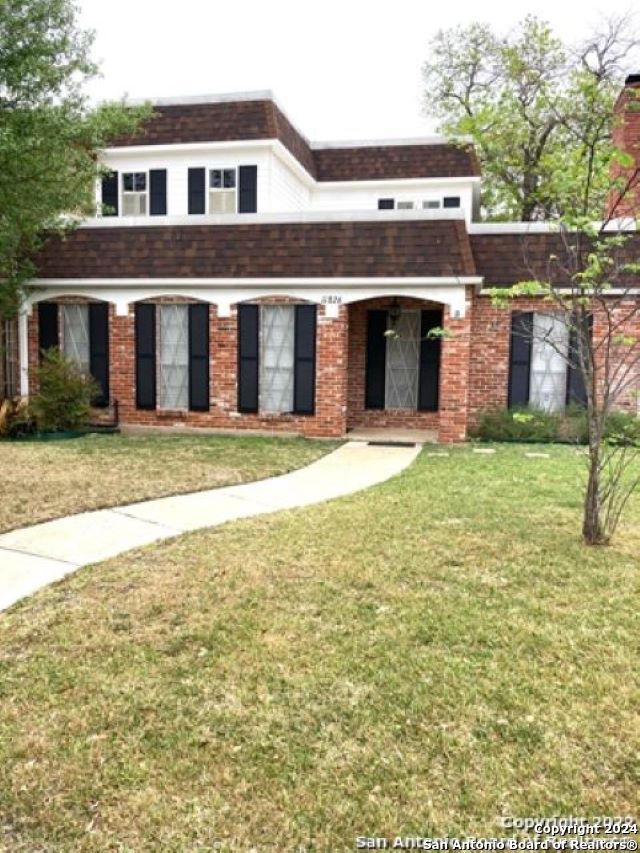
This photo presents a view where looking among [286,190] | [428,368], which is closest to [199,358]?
[428,368]

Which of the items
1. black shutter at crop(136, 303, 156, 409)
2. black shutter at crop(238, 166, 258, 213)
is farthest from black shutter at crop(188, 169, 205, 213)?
black shutter at crop(136, 303, 156, 409)

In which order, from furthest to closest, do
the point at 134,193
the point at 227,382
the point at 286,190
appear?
1. the point at 286,190
2. the point at 134,193
3. the point at 227,382

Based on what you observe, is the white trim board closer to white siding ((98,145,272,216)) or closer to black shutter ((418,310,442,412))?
black shutter ((418,310,442,412))

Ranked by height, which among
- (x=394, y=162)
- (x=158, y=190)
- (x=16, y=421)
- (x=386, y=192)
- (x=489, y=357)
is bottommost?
(x=16, y=421)

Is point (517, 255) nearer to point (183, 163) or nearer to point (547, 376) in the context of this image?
point (547, 376)

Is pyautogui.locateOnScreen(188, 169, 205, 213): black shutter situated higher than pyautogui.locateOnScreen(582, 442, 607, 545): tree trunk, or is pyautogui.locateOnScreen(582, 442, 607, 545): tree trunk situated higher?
pyautogui.locateOnScreen(188, 169, 205, 213): black shutter

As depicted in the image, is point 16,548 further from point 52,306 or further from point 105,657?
point 52,306

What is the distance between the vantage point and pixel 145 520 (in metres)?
6.27

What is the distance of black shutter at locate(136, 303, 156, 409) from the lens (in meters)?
12.5

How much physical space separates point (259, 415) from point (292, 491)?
4.71 m

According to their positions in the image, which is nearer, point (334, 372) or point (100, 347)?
point (334, 372)

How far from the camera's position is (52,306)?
42.4 feet

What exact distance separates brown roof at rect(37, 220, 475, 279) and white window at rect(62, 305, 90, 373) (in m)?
0.67

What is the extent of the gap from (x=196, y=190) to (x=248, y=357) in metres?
7.49
